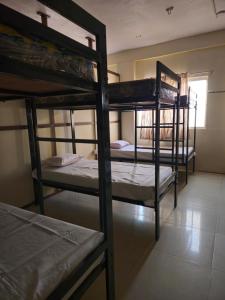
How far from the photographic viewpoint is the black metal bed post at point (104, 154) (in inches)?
42.2

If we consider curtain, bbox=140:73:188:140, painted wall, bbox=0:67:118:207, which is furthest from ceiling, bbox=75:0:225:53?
painted wall, bbox=0:67:118:207

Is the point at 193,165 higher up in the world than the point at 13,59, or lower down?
lower down

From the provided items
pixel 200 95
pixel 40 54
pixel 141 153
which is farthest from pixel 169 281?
pixel 200 95

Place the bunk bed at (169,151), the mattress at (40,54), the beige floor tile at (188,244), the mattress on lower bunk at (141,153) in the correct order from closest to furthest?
the mattress at (40,54) → the beige floor tile at (188,244) → the bunk bed at (169,151) → the mattress on lower bunk at (141,153)

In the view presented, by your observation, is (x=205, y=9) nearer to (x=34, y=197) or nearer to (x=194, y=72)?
(x=194, y=72)

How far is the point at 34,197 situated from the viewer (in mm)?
2891

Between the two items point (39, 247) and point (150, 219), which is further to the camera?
point (150, 219)

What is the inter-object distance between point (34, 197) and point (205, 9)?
3665 millimetres

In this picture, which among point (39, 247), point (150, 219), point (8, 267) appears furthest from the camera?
point (150, 219)

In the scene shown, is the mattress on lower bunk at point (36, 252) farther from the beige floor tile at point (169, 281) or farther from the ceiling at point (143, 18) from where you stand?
the ceiling at point (143, 18)

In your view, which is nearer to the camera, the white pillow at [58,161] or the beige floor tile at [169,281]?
the beige floor tile at [169,281]

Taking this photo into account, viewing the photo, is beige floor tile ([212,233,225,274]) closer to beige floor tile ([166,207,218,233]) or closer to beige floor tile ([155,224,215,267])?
beige floor tile ([155,224,215,267])

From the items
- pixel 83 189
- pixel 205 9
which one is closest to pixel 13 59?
pixel 83 189

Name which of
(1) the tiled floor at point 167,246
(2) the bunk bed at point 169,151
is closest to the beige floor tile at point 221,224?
(1) the tiled floor at point 167,246
